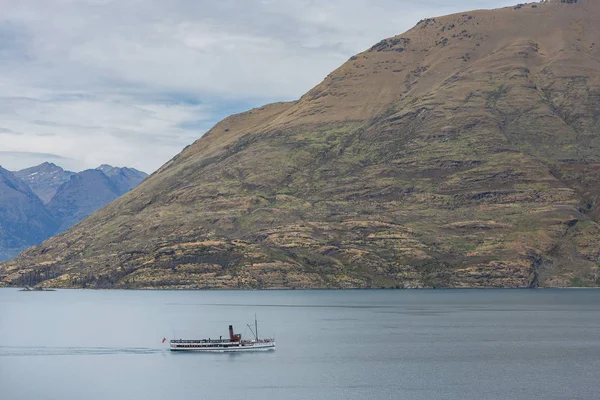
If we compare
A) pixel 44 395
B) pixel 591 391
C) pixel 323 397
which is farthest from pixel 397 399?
pixel 44 395

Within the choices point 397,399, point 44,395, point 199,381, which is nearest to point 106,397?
point 44,395

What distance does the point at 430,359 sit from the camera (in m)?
191

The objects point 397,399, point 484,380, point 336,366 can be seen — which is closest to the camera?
point 397,399

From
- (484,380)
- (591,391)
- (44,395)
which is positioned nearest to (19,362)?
(44,395)

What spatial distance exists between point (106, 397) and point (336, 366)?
2215 inches

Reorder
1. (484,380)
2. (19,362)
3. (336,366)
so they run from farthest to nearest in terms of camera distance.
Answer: (19,362), (336,366), (484,380)

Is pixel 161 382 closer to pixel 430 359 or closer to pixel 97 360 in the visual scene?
pixel 97 360

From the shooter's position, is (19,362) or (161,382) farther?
(19,362)

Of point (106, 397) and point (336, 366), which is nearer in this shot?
point (106, 397)

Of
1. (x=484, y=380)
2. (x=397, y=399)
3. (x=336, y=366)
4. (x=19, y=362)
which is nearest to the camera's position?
(x=397, y=399)

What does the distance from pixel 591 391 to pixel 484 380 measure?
2197 centimetres

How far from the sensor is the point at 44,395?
5846 inches

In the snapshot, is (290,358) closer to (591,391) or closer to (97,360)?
(97,360)

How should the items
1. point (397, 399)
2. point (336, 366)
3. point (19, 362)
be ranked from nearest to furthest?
point (397, 399)
point (336, 366)
point (19, 362)
